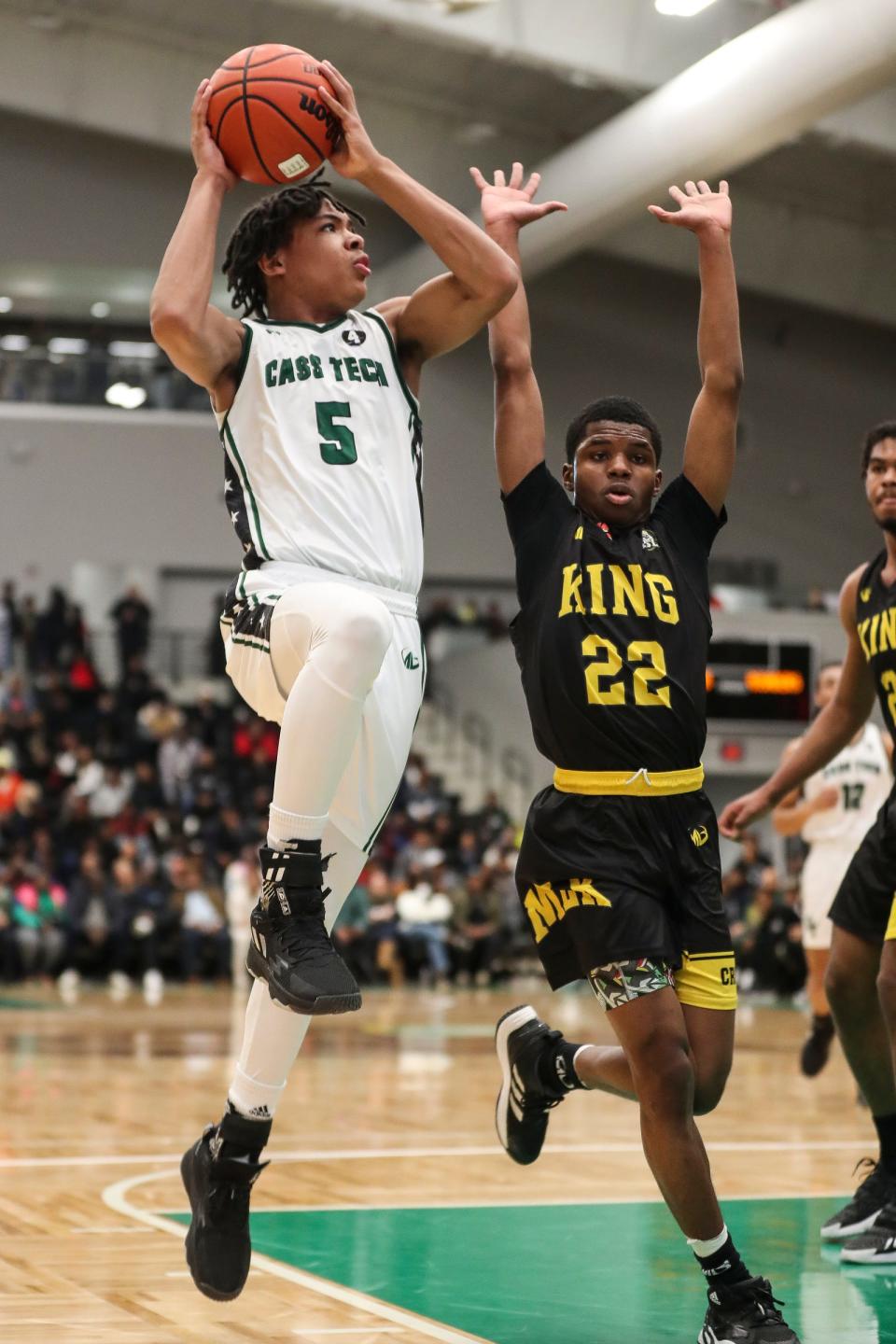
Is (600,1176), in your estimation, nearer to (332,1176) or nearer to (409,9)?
(332,1176)

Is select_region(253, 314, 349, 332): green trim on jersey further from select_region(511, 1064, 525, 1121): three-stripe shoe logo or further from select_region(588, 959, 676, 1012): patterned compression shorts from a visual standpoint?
select_region(511, 1064, 525, 1121): three-stripe shoe logo

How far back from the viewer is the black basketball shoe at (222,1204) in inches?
158

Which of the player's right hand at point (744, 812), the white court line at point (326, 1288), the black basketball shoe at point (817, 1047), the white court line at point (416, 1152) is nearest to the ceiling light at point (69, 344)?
the black basketball shoe at point (817, 1047)

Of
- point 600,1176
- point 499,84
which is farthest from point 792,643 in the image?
point 600,1176

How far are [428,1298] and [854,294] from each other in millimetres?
22179

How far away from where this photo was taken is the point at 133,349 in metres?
27.4

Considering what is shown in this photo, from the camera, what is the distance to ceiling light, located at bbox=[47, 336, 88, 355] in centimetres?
2677

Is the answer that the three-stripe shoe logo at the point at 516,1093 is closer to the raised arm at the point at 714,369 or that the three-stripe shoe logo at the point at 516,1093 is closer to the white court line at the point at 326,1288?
the white court line at the point at 326,1288

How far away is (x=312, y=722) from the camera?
385cm

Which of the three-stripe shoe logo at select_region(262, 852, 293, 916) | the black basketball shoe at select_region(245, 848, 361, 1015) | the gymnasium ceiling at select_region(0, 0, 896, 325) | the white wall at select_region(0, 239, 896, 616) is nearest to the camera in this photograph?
the black basketball shoe at select_region(245, 848, 361, 1015)

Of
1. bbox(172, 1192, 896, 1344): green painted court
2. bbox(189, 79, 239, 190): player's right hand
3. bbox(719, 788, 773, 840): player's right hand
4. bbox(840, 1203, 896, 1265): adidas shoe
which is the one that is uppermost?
bbox(189, 79, 239, 190): player's right hand

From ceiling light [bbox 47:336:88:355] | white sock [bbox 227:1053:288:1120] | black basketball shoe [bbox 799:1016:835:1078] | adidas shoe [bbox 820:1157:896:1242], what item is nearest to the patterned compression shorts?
white sock [bbox 227:1053:288:1120]

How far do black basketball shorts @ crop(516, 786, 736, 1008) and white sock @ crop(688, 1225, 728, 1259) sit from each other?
0.49 metres

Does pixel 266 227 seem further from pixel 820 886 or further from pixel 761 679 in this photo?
pixel 761 679
